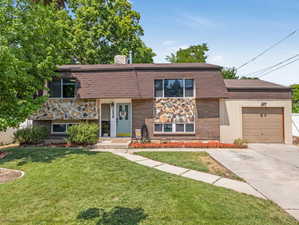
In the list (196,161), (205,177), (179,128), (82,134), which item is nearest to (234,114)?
(179,128)

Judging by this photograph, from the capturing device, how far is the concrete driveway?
4078mm

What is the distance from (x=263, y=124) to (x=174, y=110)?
6.05 meters

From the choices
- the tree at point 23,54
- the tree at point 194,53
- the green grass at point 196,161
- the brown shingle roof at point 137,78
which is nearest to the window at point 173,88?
the brown shingle roof at point 137,78

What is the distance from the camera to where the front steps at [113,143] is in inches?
396

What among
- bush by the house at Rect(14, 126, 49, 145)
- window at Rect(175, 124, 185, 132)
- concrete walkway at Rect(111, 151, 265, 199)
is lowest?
concrete walkway at Rect(111, 151, 265, 199)

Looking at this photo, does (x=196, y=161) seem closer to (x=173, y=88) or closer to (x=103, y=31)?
(x=173, y=88)

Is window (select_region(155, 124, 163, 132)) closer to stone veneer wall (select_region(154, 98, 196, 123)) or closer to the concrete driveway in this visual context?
stone veneer wall (select_region(154, 98, 196, 123))

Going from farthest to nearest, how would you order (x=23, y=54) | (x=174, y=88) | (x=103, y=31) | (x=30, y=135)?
1. (x=103, y=31)
2. (x=174, y=88)
3. (x=30, y=135)
4. (x=23, y=54)

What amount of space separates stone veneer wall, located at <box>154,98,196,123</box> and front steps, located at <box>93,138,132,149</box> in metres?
2.48

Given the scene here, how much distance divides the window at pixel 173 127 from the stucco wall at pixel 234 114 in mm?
2195

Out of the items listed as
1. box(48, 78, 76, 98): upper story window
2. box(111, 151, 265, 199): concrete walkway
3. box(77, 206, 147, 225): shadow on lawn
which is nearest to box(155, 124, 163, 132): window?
box(111, 151, 265, 199): concrete walkway

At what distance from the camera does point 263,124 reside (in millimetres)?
11758

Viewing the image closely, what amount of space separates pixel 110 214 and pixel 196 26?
46.8ft

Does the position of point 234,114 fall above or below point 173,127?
above
